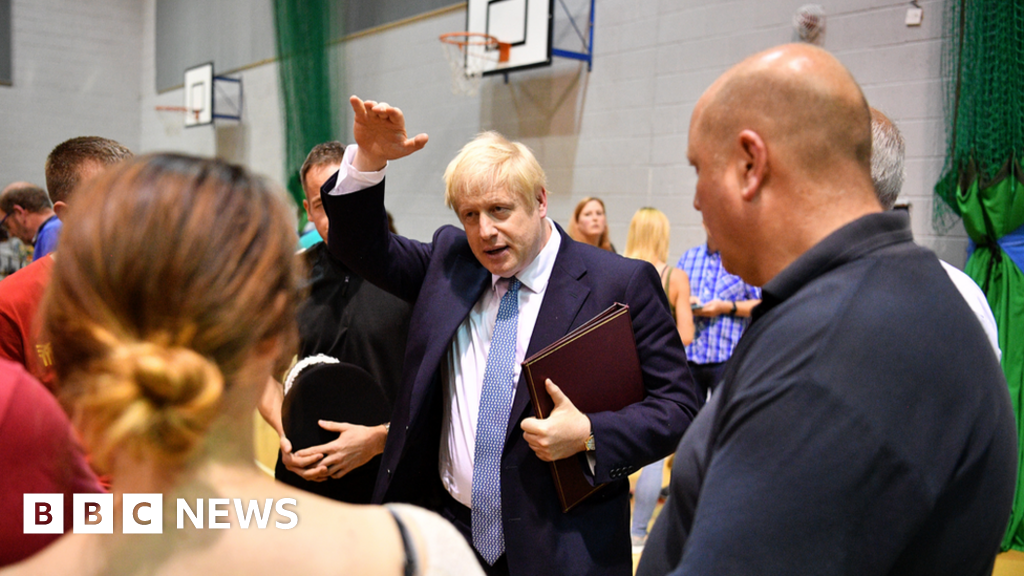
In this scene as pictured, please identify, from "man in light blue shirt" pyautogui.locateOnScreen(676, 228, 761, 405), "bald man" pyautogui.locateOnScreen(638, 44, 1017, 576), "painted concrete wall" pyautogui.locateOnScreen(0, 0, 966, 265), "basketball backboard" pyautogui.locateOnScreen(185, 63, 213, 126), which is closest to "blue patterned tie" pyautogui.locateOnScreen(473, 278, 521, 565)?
"bald man" pyautogui.locateOnScreen(638, 44, 1017, 576)

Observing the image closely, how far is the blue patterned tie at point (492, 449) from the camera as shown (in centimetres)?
153

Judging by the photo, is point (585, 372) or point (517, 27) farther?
point (517, 27)

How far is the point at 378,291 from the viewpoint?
2082mm

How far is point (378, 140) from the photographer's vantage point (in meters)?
1.57

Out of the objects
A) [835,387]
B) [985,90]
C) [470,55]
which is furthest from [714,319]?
[470,55]

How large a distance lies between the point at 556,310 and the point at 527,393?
8.1 inches

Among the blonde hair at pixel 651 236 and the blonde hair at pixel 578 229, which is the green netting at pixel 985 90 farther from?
the blonde hair at pixel 578 229

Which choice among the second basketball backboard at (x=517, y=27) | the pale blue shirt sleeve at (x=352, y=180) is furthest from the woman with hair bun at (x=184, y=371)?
the second basketball backboard at (x=517, y=27)

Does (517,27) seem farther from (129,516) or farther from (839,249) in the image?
(129,516)

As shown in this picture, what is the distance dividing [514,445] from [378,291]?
772 millimetres

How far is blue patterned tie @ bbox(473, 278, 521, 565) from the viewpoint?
153 cm

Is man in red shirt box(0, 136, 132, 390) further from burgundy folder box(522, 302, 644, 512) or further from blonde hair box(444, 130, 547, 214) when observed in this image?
burgundy folder box(522, 302, 644, 512)

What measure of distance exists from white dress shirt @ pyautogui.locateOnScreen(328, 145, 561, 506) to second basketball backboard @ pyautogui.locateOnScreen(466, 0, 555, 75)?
424cm

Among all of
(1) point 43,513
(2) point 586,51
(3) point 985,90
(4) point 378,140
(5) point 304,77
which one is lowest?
(1) point 43,513
